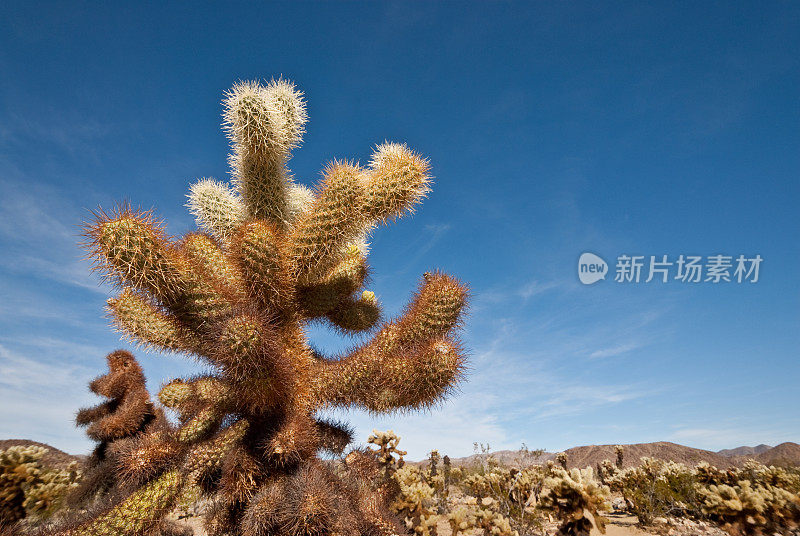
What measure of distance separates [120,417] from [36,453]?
2491 mm

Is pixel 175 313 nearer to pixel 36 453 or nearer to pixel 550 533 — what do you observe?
pixel 36 453

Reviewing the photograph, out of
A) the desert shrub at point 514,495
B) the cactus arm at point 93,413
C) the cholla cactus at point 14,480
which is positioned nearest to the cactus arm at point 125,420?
the cactus arm at point 93,413

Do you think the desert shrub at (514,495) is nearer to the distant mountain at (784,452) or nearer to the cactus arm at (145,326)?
the cactus arm at (145,326)

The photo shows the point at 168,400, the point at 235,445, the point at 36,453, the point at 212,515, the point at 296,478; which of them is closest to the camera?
the point at 296,478

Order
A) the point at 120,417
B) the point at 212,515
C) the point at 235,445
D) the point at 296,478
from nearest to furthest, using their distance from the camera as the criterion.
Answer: the point at 296,478 → the point at 235,445 → the point at 212,515 → the point at 120,417

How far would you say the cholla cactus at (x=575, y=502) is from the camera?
380 centimetres

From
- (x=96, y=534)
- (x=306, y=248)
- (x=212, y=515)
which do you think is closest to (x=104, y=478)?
(x=212, y=515)

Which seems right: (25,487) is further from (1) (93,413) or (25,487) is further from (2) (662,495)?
(2) (662,495)

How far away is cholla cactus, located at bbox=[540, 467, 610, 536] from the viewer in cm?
380

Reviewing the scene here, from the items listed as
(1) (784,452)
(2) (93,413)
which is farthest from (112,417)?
(1) (784,452)

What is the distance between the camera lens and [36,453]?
5.21m

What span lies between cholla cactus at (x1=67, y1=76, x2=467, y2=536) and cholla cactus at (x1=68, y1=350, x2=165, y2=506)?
4.23 m

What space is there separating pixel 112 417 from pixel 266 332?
6.81 m

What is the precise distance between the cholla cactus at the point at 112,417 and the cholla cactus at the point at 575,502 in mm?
6695
